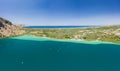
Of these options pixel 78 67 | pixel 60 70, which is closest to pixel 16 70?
pixel 60 70

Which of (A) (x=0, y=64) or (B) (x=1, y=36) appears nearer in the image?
(A) (x=0, y=64)

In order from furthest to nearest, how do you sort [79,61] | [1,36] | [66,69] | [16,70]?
[1,36]
[79,61]
[66,69]
[16,70]

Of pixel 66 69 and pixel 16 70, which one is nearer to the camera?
pixel 16 70

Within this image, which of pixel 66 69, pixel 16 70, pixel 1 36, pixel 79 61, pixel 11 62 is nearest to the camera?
pixel 16 70

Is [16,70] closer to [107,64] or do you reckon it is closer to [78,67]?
[78,67]

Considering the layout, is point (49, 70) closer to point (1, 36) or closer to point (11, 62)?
point (11, 62)

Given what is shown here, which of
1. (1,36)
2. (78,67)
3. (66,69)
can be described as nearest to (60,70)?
(66,69)

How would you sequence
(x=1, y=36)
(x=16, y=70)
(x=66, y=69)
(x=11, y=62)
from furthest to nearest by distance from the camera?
(x=1, y=36)
(x=11, y=62)
(x=66, y=69)
(x=16, y=70)

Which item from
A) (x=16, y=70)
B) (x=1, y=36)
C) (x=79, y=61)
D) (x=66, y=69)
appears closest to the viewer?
(x=16, y=70)
